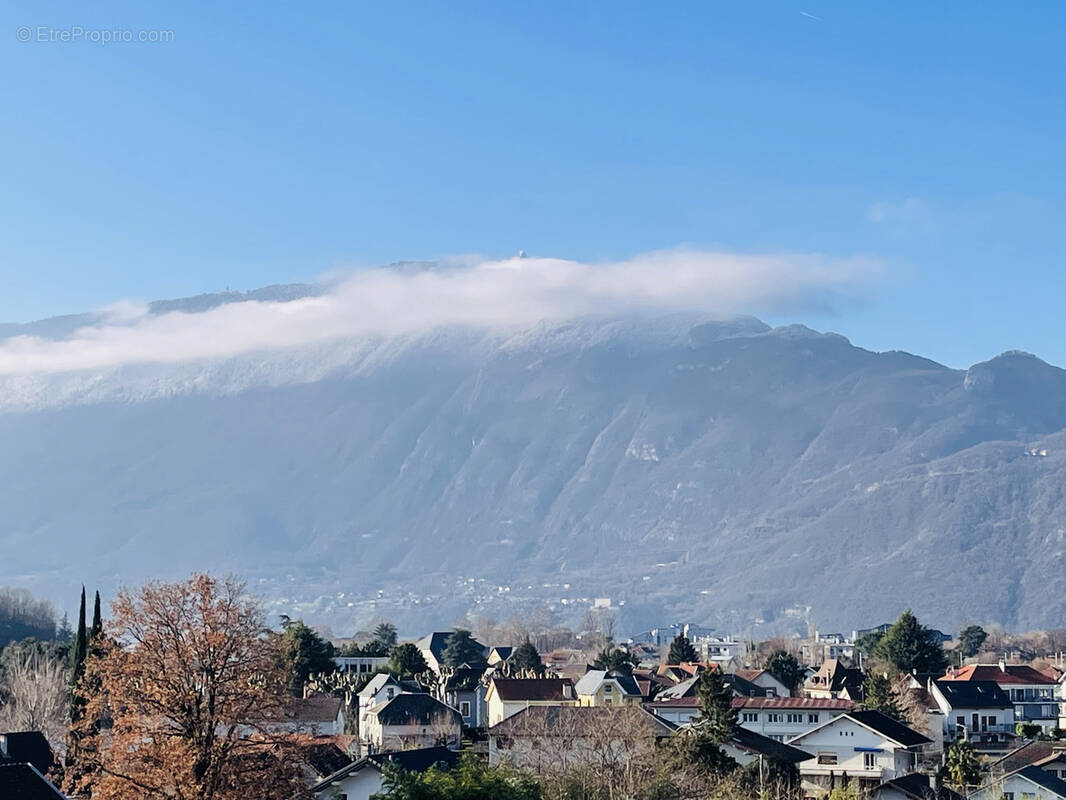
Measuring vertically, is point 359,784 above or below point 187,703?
below

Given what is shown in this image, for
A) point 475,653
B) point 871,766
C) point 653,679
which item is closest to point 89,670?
point 871,766

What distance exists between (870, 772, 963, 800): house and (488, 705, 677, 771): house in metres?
7.75

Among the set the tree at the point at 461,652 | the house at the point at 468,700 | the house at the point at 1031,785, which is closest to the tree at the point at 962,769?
the house at the point at 1031,785

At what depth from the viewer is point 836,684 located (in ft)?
326

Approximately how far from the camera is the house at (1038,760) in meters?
59.2

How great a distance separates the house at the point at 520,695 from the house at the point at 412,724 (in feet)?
18.3

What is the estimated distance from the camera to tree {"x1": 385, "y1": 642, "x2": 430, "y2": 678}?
4127 inches

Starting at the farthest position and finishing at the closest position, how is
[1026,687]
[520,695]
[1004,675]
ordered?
[1004,675] < [1026,687] < [520,695]

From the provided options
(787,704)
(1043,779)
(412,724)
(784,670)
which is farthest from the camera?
(784,670)

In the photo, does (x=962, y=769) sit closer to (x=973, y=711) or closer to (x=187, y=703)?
(x=973, y=711)

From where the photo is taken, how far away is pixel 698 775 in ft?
168

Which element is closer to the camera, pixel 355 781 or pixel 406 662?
pixel 355 781

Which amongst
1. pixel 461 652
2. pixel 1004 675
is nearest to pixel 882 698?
pixel 1004 675

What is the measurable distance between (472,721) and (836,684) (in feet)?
75.3
